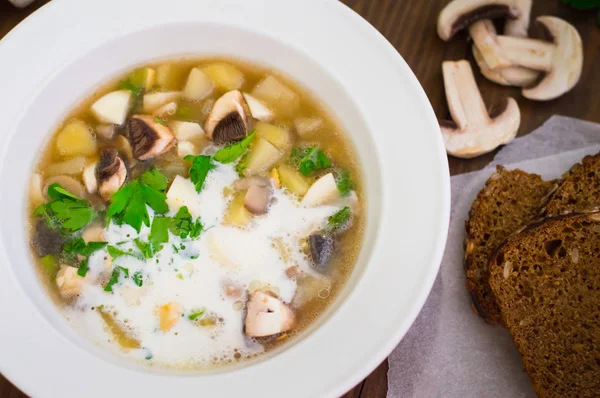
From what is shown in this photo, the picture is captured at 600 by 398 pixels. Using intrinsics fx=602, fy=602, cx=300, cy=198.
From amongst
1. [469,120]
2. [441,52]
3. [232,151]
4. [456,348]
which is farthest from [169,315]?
[441,52]

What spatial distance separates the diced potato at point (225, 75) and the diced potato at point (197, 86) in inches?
0.8

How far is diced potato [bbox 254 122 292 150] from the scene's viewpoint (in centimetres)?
219

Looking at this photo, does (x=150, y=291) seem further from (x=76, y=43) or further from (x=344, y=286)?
(x=76, y=43)

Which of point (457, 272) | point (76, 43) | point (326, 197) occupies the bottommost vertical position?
point (457, 272)

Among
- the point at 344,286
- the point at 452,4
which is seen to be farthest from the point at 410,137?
the point at 452,4

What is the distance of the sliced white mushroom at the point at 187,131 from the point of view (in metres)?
2.18

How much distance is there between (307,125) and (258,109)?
0.62ft

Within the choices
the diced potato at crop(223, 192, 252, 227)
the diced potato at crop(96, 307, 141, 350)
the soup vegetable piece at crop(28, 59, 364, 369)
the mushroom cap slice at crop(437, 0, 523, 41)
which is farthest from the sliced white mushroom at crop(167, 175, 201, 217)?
the mushroom cap slice at crop(437, 0, 523, 41)

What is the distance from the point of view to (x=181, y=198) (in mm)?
2076

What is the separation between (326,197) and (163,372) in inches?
31.4

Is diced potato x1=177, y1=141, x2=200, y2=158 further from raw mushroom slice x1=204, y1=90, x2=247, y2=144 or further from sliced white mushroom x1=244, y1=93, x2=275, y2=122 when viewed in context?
sliced white mushroom x1=244, y1=93, x2=275, y2=122

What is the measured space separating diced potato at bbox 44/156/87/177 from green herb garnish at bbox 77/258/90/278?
1.09 feet

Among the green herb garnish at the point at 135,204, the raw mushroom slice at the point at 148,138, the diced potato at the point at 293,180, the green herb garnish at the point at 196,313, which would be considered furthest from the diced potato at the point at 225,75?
the green herb garnish at the point at 196,313

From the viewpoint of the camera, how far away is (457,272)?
7.85 feet
